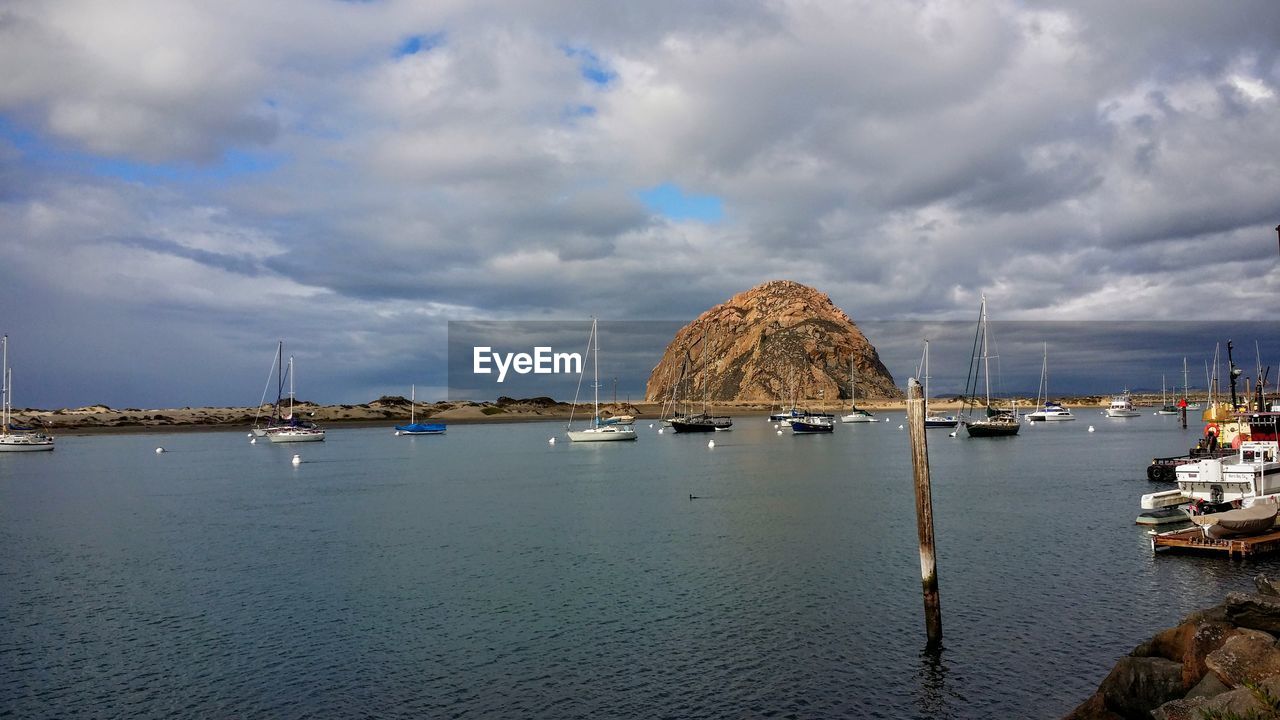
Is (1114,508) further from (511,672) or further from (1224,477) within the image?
(511,672)

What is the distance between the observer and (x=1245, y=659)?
44.3 feet

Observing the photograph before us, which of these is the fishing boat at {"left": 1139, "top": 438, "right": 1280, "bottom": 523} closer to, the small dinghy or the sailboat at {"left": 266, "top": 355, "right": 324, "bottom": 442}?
the small dinghy

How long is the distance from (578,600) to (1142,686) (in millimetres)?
17045

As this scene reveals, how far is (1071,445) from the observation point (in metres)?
102

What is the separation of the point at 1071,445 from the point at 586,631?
96255 millimetres

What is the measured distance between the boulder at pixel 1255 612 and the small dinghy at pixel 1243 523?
20.2 m

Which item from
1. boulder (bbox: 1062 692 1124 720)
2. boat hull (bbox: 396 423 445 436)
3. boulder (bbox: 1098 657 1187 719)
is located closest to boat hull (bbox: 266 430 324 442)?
boat hull (bbox: 396 423 445 436)

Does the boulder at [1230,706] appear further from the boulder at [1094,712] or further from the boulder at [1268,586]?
the boulder at [1268,586]

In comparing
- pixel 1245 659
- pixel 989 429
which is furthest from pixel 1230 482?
pixel 989 429

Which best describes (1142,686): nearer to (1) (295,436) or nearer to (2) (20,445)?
(1) (295,436)

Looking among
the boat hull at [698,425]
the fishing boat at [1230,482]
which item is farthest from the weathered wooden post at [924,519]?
the boat hull at [698,425]

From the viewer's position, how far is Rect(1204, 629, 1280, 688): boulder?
13.2 meters

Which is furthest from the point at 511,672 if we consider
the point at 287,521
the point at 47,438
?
the point at 47,438

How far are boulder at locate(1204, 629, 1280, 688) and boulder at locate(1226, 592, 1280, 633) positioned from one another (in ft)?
5.60
